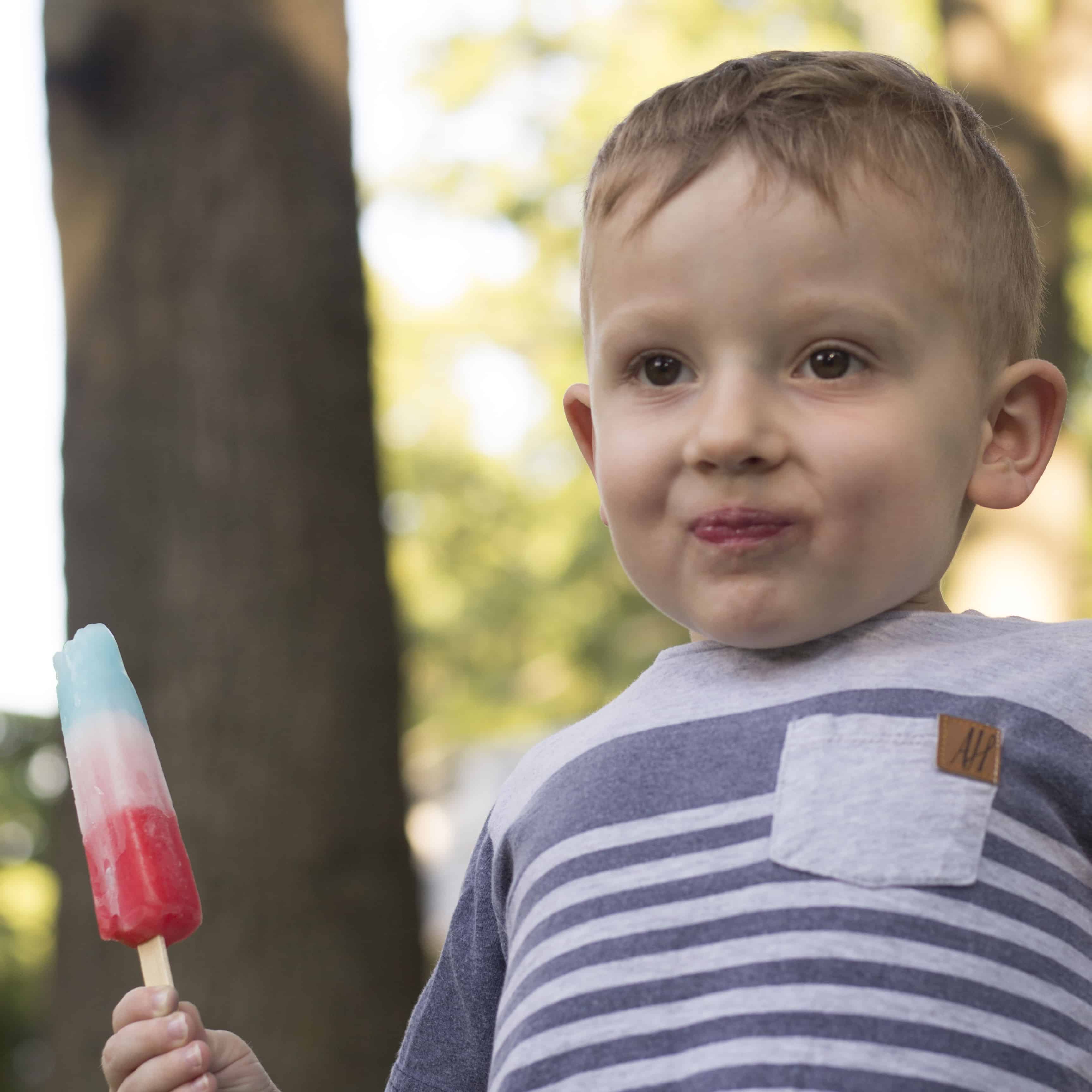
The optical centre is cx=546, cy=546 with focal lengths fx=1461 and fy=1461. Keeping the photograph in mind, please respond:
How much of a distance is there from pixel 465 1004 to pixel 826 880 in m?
0.56

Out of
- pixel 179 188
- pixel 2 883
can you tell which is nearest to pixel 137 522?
pixel 179 188

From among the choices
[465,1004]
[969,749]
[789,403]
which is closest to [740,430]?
[789,403]

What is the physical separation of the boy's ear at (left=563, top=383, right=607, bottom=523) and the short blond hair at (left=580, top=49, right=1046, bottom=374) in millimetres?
176

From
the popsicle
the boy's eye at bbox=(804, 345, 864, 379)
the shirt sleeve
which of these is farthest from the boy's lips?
the popsicle

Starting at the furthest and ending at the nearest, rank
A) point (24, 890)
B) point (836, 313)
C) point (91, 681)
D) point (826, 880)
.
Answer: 1. point (24, 890)
2. point (91, 681)
3. point (836, 313)
4. point (826, 880)

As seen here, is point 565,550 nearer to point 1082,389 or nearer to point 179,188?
point 1082,389

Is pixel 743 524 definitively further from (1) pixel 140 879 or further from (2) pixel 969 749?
(1) pixel 140 879

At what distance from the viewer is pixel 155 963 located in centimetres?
174

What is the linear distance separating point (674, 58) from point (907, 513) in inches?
465

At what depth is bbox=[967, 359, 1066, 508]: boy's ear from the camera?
66.0 inches

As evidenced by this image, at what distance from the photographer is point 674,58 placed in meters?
12.6

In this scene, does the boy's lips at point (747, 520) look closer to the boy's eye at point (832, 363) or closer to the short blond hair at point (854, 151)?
the boy's eye at point (832, 363)

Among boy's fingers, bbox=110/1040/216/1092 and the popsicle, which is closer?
boy's fingers, bbox=110/1040/216/1092

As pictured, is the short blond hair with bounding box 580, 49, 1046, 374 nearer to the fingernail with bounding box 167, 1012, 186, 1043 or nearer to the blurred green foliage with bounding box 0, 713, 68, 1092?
the fingernail with bounding box 167, 1012, 186, 1043
